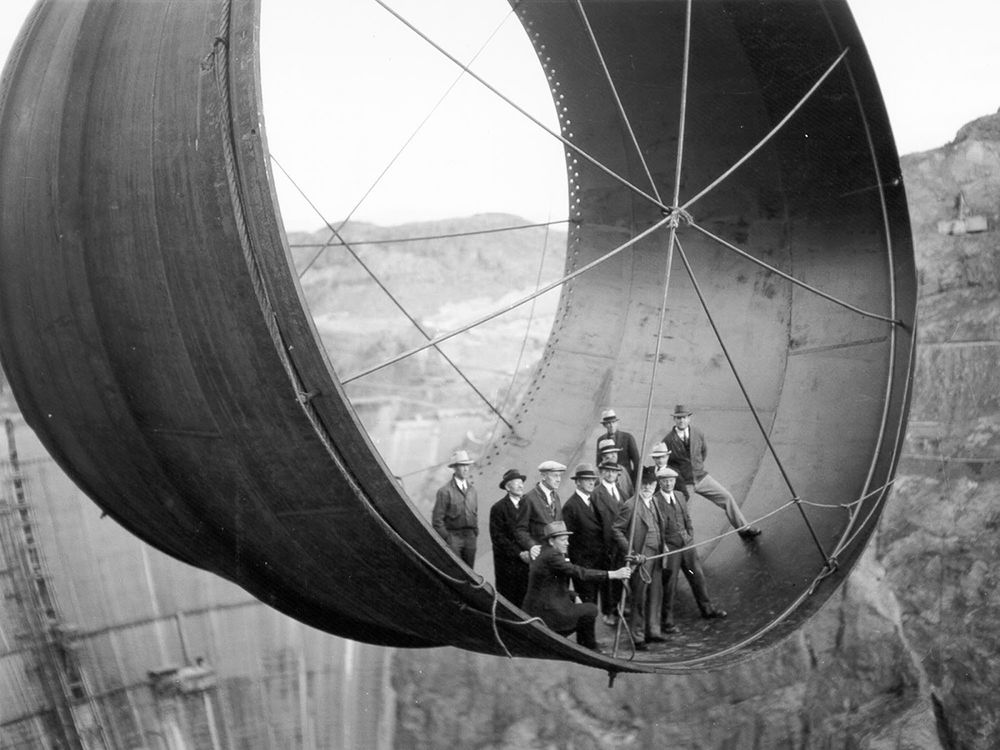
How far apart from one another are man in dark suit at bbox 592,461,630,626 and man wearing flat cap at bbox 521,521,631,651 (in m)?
0.44

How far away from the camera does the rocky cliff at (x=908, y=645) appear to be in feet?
28.1

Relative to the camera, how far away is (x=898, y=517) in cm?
903

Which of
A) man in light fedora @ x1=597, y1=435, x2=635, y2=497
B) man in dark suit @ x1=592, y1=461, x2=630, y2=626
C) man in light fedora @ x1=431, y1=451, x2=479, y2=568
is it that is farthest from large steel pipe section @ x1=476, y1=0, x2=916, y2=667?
man in light fedora @ x1=431, y1=451, x2=479, y2=568

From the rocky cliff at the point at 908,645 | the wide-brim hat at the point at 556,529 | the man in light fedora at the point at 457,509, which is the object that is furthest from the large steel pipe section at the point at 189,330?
the rocky cliff at the point at 908,645

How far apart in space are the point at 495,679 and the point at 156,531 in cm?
584

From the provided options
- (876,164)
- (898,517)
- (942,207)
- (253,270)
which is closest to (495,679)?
(898,517)

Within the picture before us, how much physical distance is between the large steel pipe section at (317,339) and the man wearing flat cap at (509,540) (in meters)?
0.59

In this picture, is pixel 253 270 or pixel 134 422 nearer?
pixel 253 270

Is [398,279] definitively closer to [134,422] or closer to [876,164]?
[876,164]

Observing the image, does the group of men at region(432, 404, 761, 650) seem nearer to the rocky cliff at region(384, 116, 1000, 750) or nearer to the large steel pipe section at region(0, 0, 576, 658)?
the large steel pipe section at region(0, 0, 576, 658)

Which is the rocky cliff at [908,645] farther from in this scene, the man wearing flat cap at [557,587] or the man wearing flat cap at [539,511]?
the man wearing flat cap at [557,587]

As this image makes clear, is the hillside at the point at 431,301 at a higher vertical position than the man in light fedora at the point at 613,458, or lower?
higher

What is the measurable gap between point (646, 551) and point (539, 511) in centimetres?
56

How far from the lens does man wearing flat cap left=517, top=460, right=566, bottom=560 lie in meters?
4.68
